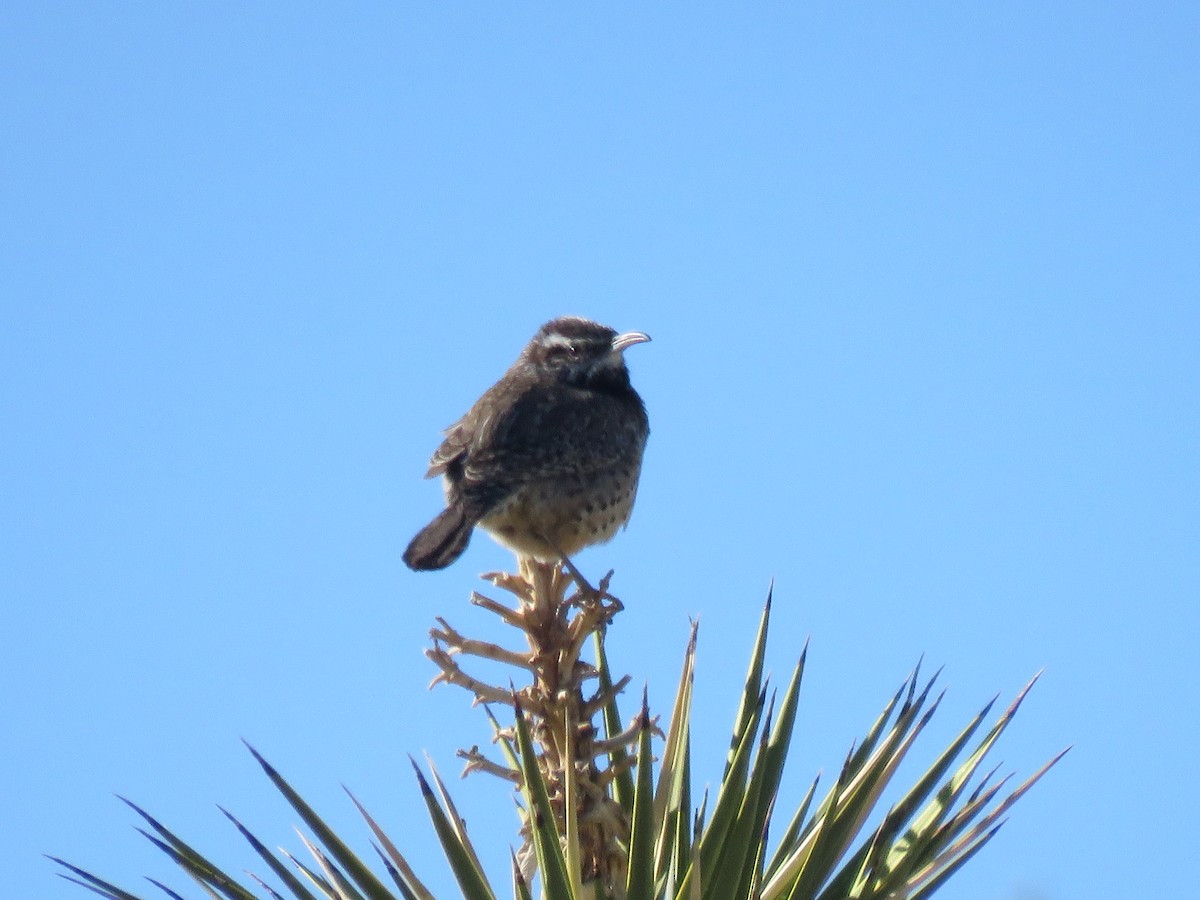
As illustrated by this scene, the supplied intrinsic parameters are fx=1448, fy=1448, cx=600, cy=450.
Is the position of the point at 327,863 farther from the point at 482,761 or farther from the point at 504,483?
the point at 504,483

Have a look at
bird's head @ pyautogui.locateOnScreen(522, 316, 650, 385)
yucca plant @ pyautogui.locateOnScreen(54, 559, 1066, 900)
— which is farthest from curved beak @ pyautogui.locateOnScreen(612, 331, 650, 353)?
yucca plant @ pyautogui.locateOnScreen(54, 559, 1066, 900)

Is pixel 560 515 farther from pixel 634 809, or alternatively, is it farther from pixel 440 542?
pixel 634 809

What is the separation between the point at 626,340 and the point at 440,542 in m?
1.46

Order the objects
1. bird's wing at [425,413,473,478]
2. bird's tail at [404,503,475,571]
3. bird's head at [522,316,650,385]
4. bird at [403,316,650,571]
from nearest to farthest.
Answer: bird's tail at [404,503,475,571], bird at [403,316,650,571], bird's wing at [425,413,473,478], bird's head at [522,316,650,385]

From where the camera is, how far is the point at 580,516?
4.61m

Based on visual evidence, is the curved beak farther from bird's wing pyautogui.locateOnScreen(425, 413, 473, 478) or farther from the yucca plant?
the yucca plant

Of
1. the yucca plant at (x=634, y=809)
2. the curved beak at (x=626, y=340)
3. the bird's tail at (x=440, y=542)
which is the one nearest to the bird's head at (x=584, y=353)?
the curved beak at (x=626, y=340)

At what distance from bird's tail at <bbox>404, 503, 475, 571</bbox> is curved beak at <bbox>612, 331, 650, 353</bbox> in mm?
1203

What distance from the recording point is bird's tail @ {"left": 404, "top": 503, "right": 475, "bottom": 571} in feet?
12.6

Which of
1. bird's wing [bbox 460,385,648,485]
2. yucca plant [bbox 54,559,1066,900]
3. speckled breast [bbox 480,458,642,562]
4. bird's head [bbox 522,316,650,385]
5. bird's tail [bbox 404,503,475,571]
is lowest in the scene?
yucca plant [bbox 54,559,1066,900]

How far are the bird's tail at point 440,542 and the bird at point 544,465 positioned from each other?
0.04 metres

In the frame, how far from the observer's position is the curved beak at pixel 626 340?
5.08 meters

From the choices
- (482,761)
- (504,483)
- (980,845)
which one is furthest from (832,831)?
(504,483)

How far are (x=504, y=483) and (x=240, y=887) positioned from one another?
98.5 inches
